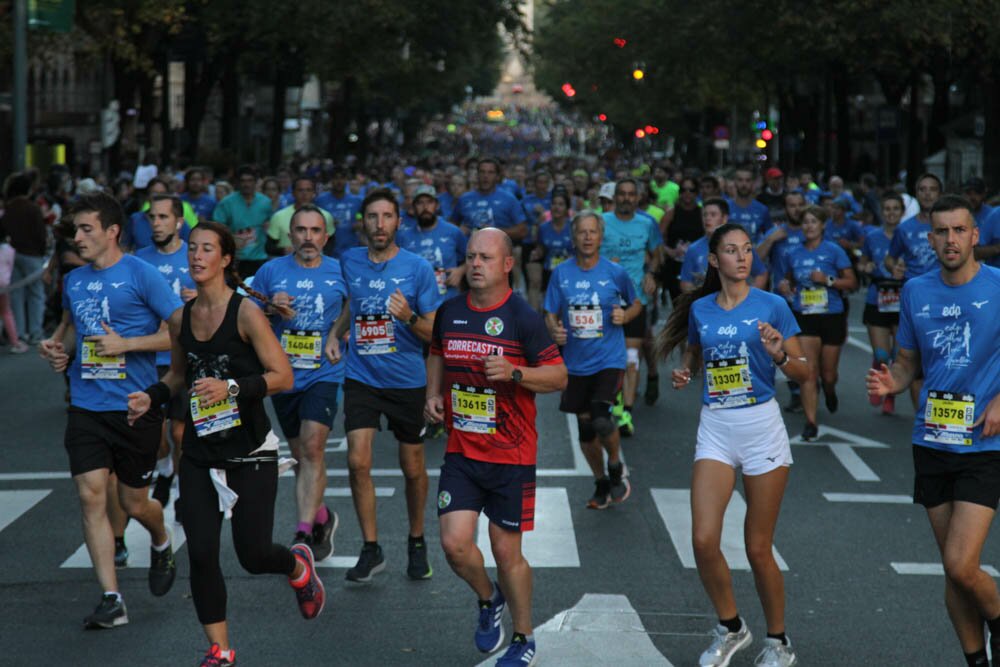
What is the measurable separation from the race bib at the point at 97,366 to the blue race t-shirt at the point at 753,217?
998 cm

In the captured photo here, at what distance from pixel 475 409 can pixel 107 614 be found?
197 centimetres

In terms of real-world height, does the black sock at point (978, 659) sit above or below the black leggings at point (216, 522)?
below

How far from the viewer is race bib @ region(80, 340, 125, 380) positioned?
8102mm

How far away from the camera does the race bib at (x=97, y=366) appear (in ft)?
26.6

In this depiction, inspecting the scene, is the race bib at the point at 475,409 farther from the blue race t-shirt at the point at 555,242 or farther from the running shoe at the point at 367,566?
the blue race t-shirt at the point at 555,242

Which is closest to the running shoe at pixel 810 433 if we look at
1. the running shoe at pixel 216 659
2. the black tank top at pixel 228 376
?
the black tank top at pixel 228 376

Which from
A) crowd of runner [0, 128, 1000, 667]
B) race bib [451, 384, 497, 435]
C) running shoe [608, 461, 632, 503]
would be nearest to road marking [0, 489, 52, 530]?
crowd of runner [0, 128, 1000, 667]

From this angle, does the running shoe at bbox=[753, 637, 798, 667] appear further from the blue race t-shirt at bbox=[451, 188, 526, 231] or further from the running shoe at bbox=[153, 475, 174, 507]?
the blue race t-shirt at bbox=[451, 188, 526, 231]

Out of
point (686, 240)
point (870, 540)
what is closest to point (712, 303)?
point (870, 540)

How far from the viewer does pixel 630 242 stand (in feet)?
47.5

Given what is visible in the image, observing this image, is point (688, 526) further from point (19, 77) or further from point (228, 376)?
point (19, 77)

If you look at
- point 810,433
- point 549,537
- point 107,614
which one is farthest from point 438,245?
point 107,614

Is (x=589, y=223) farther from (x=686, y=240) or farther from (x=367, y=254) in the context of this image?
(x=686, y=240)

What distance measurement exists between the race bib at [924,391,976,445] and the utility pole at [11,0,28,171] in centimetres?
1892
